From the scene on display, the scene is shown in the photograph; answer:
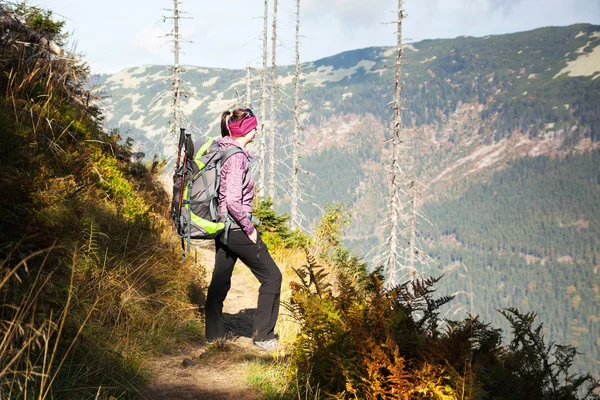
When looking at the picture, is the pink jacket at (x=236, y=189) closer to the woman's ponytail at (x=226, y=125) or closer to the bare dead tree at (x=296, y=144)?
the woman's ponytail at (x=226, y=125)

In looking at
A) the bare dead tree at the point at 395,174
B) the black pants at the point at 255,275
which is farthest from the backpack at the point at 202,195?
the bare dead tree at the point at 395,174

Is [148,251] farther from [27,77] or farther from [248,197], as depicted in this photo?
[27,77]

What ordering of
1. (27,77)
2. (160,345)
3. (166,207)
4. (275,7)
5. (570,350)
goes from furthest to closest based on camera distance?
1. (275,7)
2. (166,207)
3. (27,77)
4. (160,345)
5. (570,350)

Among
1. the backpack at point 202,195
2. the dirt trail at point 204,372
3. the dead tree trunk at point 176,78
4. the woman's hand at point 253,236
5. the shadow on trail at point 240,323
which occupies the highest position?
the dead tree trunk at point 176,78

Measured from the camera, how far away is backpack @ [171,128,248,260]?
4.38 meters

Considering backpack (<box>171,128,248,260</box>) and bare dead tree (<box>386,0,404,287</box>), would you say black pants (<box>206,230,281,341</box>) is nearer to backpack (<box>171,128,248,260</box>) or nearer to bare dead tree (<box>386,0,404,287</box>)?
backpack (<box>171,128,248,260</box>)

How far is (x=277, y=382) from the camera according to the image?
3646 mm

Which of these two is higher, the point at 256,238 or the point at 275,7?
the point at 275,7

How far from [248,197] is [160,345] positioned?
153 cm

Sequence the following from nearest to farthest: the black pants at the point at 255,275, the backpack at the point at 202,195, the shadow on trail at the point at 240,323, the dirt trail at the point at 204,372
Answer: the dirt trail at the point at 204,372, the backpack at the point at 202,195, the black pants at the point at 255,275, the shadow on trail at the point at 240,323

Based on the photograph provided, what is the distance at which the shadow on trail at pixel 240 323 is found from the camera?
5648 mm

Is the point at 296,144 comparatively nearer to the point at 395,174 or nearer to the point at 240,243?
the point at 395,174

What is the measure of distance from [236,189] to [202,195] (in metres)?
0.37

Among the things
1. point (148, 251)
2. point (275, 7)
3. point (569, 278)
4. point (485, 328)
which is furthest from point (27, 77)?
point (569, 278)
